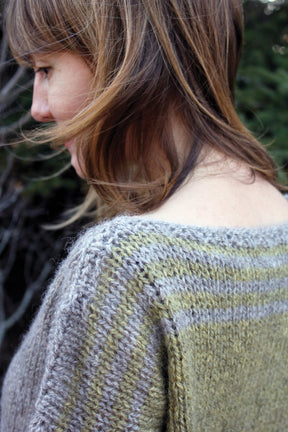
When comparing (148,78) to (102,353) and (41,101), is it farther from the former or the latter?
(102,353)

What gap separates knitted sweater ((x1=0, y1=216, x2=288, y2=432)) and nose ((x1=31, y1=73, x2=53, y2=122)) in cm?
53

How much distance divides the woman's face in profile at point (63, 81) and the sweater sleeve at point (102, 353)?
475 mm

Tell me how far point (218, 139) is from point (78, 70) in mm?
388

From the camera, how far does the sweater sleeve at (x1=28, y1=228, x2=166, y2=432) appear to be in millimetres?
706

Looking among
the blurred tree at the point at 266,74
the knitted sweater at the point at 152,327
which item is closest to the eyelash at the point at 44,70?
the knitted sweater at the point at 152,327

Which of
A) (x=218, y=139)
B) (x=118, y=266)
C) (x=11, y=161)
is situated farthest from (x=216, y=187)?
(x=11, y=161)

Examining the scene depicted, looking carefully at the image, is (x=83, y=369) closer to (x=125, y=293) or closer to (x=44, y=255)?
(x=125, y=293)

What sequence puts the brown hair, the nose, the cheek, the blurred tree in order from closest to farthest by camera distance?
the brown hair, the cheek, the nose, the blurred tree

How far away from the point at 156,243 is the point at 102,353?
214 millimetres

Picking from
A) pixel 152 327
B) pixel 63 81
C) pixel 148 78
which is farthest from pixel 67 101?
pixel 152 327

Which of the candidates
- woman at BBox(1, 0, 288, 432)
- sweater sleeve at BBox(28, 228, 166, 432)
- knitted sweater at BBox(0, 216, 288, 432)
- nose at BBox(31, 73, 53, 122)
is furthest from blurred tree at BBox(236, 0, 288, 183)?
sweater sleeve at BBox(28, 228, 166, 432)

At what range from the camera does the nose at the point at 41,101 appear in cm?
113

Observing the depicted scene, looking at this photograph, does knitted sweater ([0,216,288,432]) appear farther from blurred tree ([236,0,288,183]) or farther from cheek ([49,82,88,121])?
blurred tree ([236,0,288,183])

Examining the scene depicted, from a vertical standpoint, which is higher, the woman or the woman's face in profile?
the woman's face in profile
